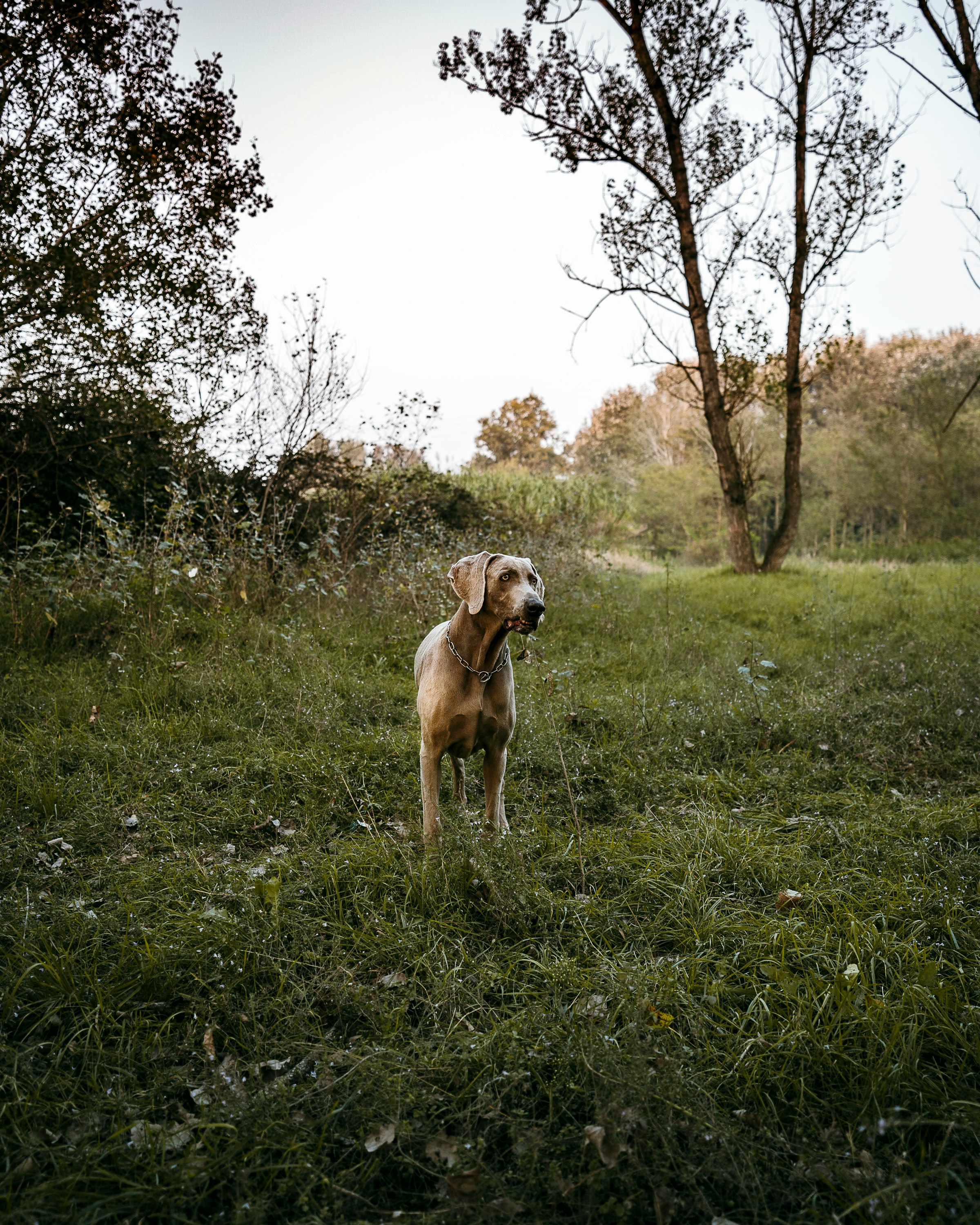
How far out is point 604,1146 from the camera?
160 centimetres

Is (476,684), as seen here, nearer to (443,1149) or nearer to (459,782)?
(459,782)

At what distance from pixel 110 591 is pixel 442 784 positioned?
4002 mm

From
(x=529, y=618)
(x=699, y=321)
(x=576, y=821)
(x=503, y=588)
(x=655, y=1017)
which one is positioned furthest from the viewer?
(x=699, y=321)

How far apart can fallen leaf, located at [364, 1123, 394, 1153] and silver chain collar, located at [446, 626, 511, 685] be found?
1706 mm

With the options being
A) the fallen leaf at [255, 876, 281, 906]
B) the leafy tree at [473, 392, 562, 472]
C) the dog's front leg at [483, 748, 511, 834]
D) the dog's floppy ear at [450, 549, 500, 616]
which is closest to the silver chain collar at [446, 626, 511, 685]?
the dog's floppy ear at [450, 549, 500, 616]

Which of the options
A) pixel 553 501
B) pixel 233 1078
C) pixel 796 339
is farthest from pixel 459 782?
pixel 553 501

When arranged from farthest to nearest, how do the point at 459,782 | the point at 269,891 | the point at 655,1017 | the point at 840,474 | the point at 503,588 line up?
the point at 840,474 < the point at 459,782 < the point at 503,588 < the point at 269,891 < the point at 655,1017

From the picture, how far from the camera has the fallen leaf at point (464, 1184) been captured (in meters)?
1.53

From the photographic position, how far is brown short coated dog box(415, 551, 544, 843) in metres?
2.94

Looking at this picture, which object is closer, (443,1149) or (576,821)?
(443,1149)

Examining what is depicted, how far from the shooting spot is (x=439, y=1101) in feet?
5.85

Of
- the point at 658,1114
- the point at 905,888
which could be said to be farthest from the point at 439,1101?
the point at 905,888

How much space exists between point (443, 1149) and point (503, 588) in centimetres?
193

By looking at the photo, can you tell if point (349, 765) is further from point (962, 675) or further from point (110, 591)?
point (962, 675)
